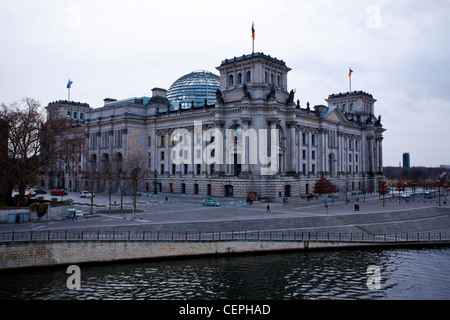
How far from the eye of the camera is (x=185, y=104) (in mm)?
101875

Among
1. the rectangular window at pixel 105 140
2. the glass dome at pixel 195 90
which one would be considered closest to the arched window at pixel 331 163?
the glass dome at pixel 195 90

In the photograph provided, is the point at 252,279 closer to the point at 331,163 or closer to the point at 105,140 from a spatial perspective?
the point at 331,163

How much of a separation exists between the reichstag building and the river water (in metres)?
29.9

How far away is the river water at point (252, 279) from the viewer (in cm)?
2375

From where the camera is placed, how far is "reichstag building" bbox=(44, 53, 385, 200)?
66438 mm

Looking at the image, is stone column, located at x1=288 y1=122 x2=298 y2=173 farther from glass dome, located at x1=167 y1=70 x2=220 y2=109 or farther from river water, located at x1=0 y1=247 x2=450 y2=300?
river water, located at x1=0 y1=247 x2=450 y2=300

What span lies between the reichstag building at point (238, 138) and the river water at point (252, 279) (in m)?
29.9

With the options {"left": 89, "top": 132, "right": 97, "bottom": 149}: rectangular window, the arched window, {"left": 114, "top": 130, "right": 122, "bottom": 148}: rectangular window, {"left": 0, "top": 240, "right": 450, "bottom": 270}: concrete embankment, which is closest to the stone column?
the arched window

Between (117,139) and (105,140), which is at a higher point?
(105,140)

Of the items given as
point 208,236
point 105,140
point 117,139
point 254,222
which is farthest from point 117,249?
point 105,140

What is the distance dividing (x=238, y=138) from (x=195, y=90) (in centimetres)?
3996

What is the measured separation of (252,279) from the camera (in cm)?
2714
